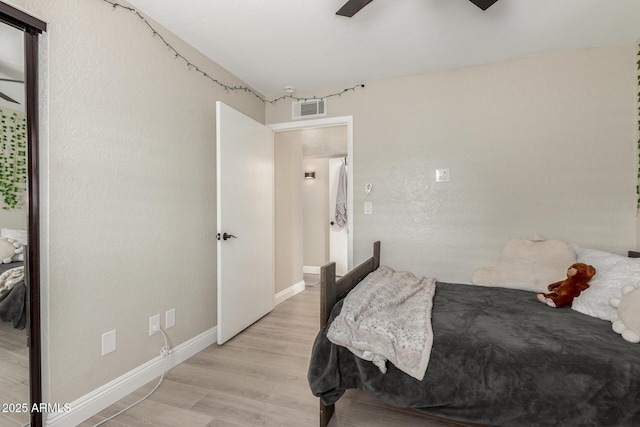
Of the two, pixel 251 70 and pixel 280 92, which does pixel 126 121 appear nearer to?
pixel 251 70

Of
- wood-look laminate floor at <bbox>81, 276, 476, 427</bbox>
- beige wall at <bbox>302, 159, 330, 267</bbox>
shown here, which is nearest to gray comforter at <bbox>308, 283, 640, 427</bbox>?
wood-look laminate floor at <bbox>81, 276, 476, 427</bbox>

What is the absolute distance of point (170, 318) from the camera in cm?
226

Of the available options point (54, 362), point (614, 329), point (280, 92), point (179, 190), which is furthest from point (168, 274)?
point (614, 329)

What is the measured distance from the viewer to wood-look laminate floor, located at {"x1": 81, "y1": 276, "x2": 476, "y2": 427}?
1677 millimetres

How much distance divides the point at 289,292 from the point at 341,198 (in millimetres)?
2048

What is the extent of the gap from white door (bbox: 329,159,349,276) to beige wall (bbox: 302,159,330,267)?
13cm

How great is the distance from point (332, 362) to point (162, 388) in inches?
49.0

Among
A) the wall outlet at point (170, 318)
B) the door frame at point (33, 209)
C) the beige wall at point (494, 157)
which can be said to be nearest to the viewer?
the door frame at point (33, 209)

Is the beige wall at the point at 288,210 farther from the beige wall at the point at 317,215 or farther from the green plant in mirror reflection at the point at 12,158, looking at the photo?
the green plant in mirror reflection at the point at 12,158

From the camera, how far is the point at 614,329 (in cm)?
148

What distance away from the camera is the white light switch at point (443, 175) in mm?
2850

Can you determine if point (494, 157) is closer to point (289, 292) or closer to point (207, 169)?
point (207, 169)

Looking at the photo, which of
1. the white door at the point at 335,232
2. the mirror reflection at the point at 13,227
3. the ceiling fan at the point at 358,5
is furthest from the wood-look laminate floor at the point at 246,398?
the white door at the point at 335,232

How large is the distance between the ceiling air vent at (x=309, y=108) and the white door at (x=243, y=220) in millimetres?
394
